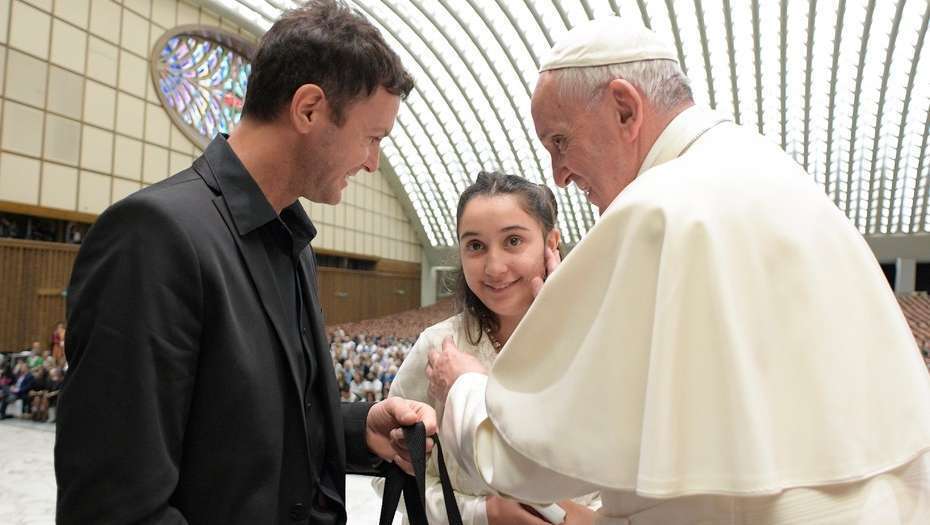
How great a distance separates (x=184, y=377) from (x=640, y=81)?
141 centimetres

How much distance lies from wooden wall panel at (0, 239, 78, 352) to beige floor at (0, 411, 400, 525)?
10.8 meters

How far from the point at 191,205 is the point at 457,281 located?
140 cm

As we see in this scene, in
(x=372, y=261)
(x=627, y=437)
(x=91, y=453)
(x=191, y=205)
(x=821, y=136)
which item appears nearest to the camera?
(x=91, y=453)

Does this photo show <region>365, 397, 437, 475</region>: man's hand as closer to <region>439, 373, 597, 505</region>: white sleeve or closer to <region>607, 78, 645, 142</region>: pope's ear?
<region>439, 373, 597, 505</region>: white sleeve

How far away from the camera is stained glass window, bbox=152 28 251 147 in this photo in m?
23.8

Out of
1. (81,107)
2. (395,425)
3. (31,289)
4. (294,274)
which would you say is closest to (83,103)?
(81,107)

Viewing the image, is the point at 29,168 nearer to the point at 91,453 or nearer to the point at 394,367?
the point at 394,367

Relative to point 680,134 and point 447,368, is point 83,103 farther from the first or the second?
point 680,134

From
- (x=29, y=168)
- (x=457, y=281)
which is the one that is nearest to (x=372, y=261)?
(x=29, y=168)

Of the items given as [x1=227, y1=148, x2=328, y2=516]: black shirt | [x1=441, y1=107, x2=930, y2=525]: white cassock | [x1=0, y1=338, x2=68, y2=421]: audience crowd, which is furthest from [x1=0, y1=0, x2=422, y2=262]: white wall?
[x1=441, y1=107, x2=930, y2=525]: white cassock

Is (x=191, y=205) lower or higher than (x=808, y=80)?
lower

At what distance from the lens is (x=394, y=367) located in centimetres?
1363

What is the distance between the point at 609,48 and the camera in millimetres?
1833

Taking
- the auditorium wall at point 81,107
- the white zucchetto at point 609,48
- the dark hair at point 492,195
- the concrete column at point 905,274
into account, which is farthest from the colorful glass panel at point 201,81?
the concrete column at point 905,274
